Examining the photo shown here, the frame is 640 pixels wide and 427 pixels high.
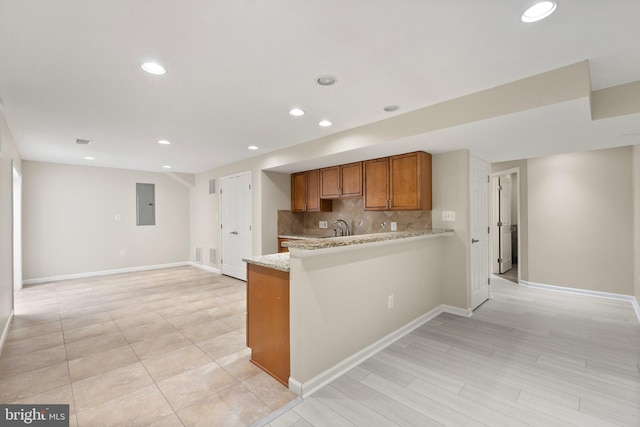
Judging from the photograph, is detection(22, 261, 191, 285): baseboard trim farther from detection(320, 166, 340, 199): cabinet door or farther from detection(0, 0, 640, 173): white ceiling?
detection(320, 166, 340, 199): cabinet door

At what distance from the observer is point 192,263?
7523 mm

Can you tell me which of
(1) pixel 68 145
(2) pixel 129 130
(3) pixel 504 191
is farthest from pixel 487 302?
(1) pixel 68 145

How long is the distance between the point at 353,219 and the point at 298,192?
3.94 ft

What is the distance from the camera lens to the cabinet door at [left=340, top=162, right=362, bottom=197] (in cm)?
436

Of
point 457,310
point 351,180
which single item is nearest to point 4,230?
point 351,180

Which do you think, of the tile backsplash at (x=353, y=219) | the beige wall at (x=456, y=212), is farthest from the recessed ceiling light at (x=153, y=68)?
the tile backsplash at (x=353, y=219)

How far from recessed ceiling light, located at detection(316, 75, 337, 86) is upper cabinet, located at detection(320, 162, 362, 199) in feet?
6.80

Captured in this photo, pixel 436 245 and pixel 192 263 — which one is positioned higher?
pixel 436 245

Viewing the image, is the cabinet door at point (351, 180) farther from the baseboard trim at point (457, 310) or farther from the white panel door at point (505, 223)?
the white panel door at point (505, 223)

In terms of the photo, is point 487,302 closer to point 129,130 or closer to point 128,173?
point 129,130

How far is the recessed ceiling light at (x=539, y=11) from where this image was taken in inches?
58.3

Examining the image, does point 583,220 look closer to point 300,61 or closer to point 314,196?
point 314,196

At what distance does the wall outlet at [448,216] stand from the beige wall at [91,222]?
20.9 ft

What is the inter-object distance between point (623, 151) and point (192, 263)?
8.69 m
